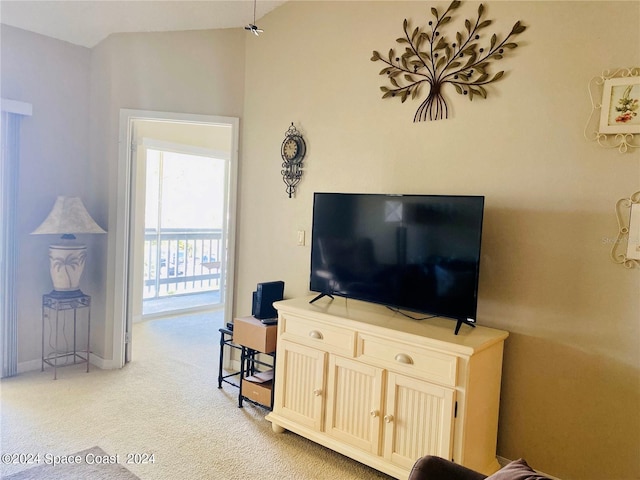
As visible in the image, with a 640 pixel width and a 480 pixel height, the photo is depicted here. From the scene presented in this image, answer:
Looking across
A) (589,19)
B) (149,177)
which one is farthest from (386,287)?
(149,177)

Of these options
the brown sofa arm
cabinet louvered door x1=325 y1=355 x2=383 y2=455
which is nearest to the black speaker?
cabinet louvered door x1=325 y1=355 x2=383 y2=455

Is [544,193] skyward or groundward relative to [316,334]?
skyward

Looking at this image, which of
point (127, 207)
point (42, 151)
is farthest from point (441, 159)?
point (42, 151)

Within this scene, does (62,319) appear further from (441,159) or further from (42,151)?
(441,159)

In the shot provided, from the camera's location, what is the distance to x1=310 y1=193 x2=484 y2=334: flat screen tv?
225 cm

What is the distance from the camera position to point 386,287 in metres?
2.55

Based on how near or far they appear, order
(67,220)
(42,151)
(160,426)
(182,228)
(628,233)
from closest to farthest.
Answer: (628,233), (160,426), (67,220), (42,151), (182,228)

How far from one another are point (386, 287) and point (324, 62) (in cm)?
166

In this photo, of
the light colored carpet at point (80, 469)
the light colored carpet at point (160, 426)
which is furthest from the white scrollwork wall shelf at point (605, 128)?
the light colored carpet at point (80, 469)

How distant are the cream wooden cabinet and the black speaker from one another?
0.44 meters

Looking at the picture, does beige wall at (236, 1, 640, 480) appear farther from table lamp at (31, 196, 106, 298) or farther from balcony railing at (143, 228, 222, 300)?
balcony railing at (143, 228, 222, 300)

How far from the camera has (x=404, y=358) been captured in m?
2.25

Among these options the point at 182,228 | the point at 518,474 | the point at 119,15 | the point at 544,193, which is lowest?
the point at 518,474

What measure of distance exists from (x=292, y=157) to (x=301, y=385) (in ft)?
5.25
